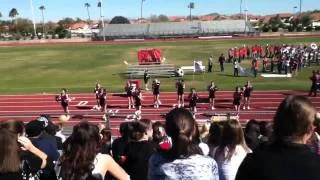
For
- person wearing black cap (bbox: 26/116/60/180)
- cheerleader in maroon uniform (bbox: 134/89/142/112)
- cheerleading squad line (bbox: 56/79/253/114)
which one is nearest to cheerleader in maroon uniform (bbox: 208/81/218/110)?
cheerleading squad line (bbox: 56/79/253/114)

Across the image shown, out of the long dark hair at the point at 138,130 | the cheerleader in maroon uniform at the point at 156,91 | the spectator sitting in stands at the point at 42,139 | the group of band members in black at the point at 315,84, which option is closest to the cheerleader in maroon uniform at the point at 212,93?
the cheerleader in maroon uniform at the point at 156,91

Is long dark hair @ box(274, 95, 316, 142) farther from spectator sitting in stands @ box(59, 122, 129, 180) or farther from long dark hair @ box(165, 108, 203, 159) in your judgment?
spectator sitting in stands @ box(59, 122, 129, 180)

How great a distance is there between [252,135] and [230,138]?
5.69 ft

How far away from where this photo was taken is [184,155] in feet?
12.2

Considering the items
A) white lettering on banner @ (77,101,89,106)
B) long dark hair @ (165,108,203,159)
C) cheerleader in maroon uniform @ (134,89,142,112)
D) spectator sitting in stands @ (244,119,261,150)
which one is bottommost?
white lettering on banner @ (77,101,89,106)

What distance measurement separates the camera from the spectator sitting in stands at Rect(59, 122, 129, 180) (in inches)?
162

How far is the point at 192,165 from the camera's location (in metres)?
3.69

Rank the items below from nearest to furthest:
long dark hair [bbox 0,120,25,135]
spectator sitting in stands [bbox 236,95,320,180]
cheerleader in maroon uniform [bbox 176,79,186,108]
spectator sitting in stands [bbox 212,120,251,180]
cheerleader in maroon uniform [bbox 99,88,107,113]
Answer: spectator sitting in stands [bbox 236,95,320,180]
spectator sitting in stands [bbox 212,120,251,180]
long dark hair [bbox 0,120,25,135]
cheerleader in maroon uniform [bbox 99,88,107,113]
cheerleader in maroon uniform [bbox 176,79,186,108]

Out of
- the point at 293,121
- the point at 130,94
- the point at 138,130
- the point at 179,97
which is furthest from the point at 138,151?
the point at 179,97

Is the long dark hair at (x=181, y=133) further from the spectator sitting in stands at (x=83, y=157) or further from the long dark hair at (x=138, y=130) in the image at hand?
the long dark hair at (x=138, y=130)

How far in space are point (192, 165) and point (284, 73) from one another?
109 ft

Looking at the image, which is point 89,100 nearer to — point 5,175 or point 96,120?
point 96,120

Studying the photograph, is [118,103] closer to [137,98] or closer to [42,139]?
[137,98]

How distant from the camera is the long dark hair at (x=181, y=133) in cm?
368
